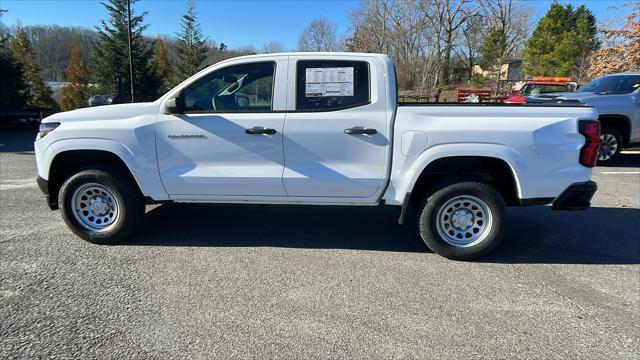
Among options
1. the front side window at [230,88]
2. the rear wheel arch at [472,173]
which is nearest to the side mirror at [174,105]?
the front side window at [230,88]

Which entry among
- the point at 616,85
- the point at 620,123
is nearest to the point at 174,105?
the point at 620,123

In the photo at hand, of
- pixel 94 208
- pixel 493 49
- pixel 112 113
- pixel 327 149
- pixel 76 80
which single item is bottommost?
pixel 94 208

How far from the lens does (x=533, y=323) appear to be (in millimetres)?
2928

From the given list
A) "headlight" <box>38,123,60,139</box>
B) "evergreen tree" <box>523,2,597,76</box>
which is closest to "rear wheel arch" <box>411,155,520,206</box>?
"headlight" <box>38,123,60,139</box>

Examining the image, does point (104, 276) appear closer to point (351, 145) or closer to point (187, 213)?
point (187, 213)

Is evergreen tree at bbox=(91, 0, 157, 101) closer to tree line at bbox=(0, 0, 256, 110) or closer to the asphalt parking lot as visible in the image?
tree line at bbox=(0, 0, 256, 110)

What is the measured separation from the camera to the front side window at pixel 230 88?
13.3 ft

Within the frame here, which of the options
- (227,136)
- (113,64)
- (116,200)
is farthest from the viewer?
(113,64)

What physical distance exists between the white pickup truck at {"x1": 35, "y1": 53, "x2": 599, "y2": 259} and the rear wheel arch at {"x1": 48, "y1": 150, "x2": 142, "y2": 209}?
0.03 m

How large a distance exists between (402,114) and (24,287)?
145 inches

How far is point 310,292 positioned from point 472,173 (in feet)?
6.73

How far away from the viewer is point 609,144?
28.6ft

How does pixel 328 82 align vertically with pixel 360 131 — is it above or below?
above

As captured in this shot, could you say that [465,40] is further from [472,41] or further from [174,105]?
[174,105]
